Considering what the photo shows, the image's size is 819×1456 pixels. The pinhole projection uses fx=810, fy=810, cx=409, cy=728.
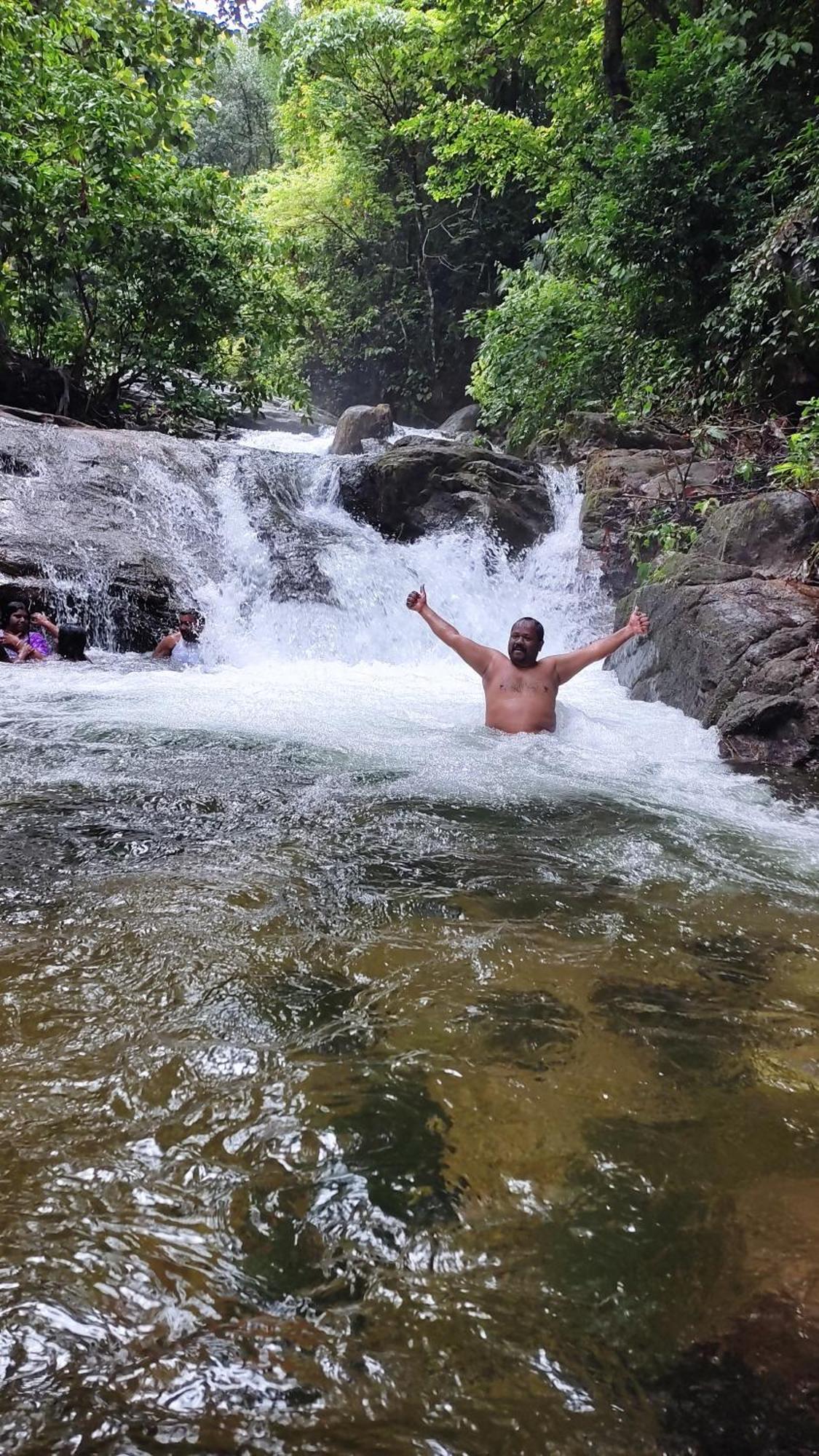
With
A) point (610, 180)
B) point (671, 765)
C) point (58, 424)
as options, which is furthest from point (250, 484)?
point (671, 765)

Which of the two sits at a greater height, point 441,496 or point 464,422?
point 464,422

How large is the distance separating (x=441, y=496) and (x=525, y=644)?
6.46 metres

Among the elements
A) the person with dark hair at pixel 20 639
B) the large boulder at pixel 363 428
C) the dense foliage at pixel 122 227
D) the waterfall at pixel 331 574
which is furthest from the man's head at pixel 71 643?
the large boulder at pixel 363 428

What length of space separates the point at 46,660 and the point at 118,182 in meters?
6.91

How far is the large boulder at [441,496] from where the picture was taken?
10578mm

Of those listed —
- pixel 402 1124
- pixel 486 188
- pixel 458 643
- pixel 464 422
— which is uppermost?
pixel 486 188

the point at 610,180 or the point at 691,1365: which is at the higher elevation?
the point at 610,180

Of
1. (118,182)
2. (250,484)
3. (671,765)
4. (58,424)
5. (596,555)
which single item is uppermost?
(118,182)

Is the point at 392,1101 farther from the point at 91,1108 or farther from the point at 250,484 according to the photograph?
the point at 250,484

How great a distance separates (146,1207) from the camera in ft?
3.86

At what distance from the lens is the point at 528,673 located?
4.90 meters

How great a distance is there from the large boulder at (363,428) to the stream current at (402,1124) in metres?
13.5

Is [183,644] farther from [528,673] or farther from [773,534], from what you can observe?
[773,534]

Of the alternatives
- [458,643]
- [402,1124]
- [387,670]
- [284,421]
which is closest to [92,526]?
[387,670]
